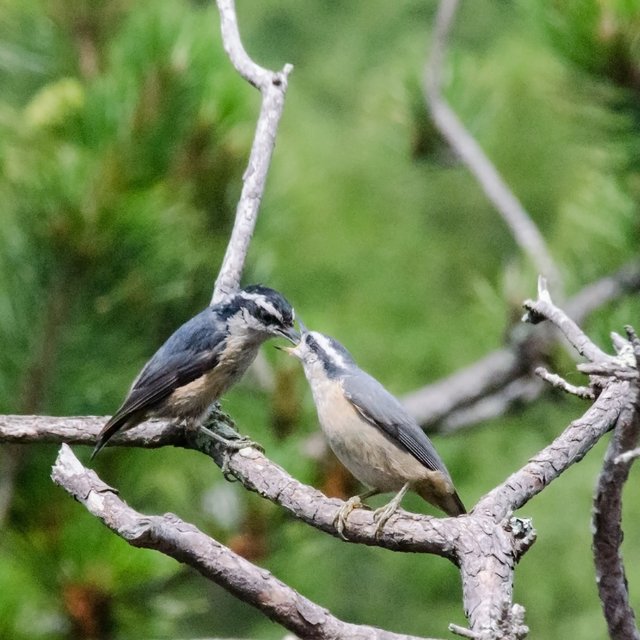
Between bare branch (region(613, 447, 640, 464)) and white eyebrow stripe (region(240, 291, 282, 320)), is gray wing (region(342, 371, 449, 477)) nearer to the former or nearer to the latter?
white eyebrow stripe (region(240, 291, 282, 320))

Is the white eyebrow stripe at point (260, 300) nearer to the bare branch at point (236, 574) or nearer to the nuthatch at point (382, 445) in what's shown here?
the nuthatch at point (382, 445)

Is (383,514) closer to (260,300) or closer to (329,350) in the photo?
(329,350)

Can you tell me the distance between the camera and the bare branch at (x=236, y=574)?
3.28 feet

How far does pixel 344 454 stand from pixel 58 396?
0.52 meters

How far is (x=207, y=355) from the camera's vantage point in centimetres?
185

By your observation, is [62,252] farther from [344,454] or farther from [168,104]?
[344,454]

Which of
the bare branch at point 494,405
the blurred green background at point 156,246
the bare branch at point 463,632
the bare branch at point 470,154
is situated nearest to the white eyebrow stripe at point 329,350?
the blurred green background at point 156,246

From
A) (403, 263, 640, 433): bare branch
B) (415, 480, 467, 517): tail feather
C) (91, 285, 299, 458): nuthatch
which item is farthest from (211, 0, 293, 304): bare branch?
(403, 263, 640, 433): bare branch

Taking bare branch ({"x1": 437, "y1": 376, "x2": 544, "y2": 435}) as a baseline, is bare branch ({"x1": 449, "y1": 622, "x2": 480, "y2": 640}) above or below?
below

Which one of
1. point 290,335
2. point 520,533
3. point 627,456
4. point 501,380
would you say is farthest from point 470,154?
point 627,456

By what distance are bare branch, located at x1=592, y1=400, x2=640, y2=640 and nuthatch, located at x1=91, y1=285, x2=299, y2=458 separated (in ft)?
2.29

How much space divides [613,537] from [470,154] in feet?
4.22

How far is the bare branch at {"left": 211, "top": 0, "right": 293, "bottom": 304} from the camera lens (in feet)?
5.51

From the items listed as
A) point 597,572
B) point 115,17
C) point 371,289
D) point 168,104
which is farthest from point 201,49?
point 371,289
